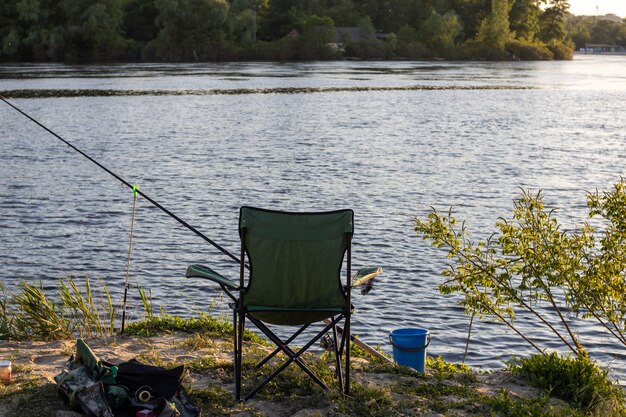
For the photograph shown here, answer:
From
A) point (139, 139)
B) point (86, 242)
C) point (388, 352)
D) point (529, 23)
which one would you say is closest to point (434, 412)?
point (388, 352)

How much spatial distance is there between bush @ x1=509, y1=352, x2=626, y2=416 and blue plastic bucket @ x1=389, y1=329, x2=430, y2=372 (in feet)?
2.09

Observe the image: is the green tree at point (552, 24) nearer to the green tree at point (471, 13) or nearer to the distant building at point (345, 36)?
the green tree at point (471, 13)

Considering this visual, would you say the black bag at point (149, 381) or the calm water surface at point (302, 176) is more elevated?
the black bag at point (149, 381)

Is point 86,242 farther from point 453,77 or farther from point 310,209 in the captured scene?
point 453,77

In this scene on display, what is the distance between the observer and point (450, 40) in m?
110

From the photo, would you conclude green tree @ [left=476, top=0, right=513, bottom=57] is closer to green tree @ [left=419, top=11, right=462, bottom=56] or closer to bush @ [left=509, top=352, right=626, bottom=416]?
green tree @ [left=419, top=11, right=462, bottom=56]

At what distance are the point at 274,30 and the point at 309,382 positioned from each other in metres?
107

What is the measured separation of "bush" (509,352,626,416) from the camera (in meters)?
5.73

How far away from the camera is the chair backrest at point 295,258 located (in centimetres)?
523

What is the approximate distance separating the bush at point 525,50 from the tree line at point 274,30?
125mm

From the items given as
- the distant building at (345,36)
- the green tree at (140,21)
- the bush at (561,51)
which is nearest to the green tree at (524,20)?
the bush at (561,51)

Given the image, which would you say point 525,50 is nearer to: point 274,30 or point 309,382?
point 274,30

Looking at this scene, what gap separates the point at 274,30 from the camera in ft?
361

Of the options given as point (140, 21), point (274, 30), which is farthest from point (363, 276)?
point (274, 30)
